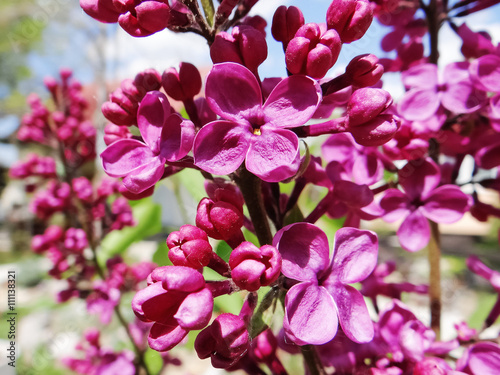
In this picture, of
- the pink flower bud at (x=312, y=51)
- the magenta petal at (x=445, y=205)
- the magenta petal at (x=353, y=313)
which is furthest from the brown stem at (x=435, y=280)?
the pink flower bud at (x=312, y=51)

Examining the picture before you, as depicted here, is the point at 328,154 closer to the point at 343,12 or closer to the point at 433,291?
the point at 343,12

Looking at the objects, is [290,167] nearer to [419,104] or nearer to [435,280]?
[419,104]

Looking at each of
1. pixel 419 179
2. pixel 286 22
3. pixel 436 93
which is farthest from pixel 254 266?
pixel 436 93

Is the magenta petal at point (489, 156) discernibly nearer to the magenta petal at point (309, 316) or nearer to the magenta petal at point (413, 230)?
the magenta petal at point (413, 230)

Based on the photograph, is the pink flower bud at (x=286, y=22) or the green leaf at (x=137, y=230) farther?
the green leaf at (x=137, y=230)

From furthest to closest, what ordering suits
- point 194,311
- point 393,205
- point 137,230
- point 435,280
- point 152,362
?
1. point 137,230
2. point 152,362
3. point 435,280
4. point 393,205
5. point 194,311

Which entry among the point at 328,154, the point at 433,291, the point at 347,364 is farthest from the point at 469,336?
the point at 328,154
